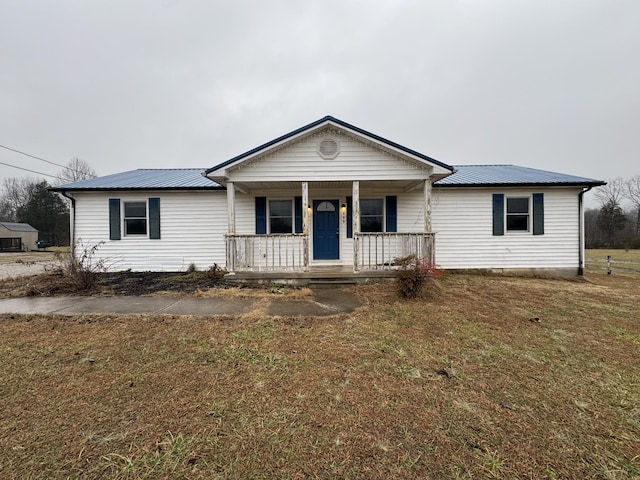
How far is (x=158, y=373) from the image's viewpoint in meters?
2.88

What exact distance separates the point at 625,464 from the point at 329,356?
2.42 meters

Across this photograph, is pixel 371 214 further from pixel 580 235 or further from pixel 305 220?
pixel 580 235

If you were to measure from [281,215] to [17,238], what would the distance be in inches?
1451

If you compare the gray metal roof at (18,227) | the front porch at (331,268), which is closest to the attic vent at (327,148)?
the front porch at (331,268)

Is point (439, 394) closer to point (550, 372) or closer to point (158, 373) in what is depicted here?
point (550, 372)

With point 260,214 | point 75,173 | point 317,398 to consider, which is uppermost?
→ point 75,173

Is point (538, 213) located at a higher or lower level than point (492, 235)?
higher

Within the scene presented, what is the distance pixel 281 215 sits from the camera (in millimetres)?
9867

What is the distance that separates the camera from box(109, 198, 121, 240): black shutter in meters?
9.48

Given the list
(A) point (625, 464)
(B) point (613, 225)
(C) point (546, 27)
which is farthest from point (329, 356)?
(B) point (613, 225)

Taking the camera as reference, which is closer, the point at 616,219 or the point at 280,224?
the point at 280,224

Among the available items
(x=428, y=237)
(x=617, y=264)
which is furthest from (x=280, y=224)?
(x=617, y=264)

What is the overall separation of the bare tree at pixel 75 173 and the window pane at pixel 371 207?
38.6 m

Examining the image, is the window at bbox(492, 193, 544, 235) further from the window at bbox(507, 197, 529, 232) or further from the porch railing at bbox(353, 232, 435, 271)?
the porch railing at bbox(353, 232, 435, 271)
